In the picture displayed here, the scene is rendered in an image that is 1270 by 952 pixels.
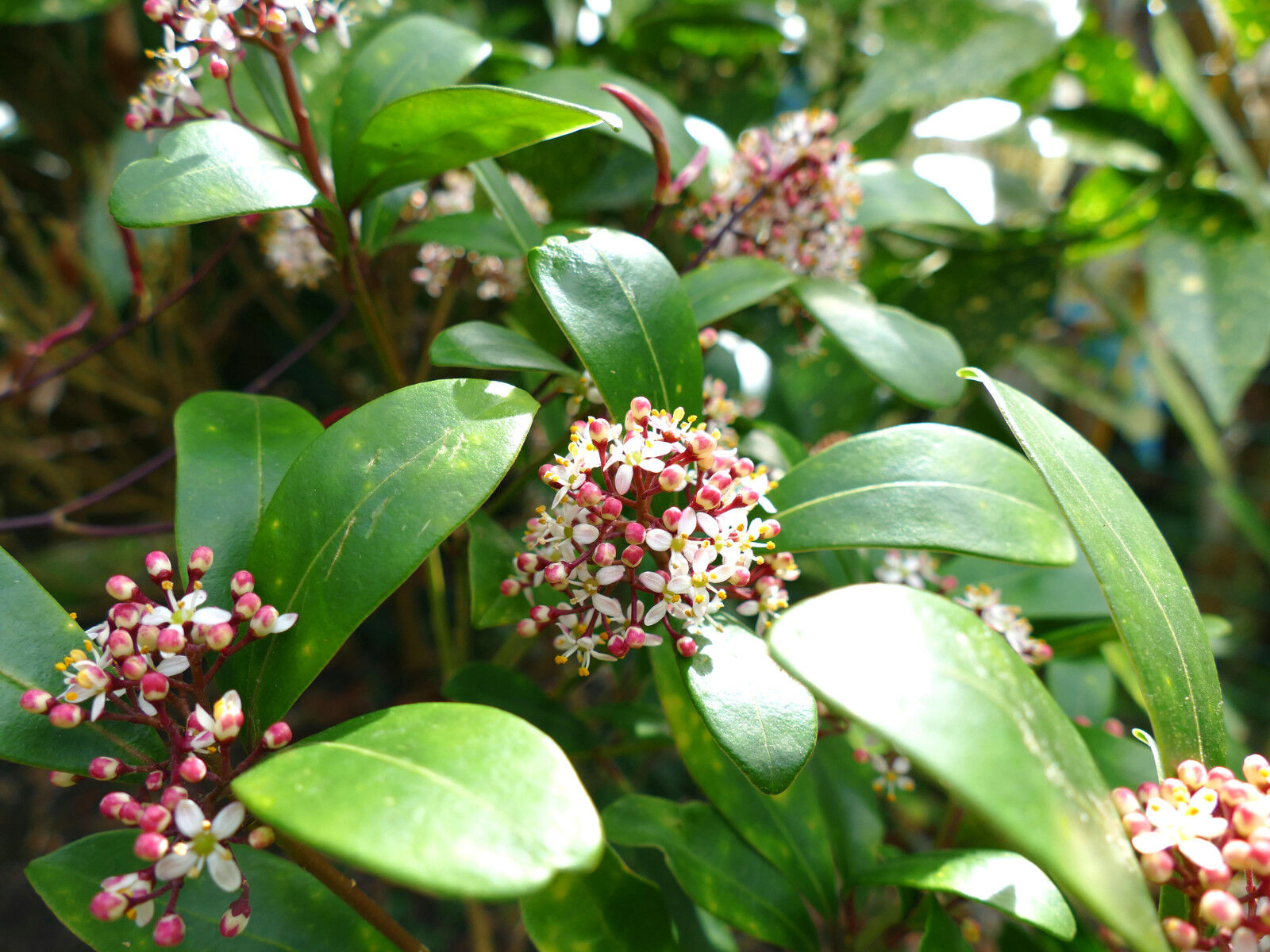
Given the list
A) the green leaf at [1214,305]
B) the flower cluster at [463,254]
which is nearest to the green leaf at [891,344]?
the flower cluster at [463,254]

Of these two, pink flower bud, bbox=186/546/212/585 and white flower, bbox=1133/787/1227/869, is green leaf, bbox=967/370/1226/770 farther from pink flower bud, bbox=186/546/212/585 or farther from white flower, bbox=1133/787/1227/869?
pink flower bud, bbox=186/546/212/585

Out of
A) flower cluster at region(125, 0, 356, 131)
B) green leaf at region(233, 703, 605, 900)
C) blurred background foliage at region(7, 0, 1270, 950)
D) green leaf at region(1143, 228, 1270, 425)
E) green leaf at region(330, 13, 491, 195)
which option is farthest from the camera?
green leaf at region(1143, 228, 1270, 425)

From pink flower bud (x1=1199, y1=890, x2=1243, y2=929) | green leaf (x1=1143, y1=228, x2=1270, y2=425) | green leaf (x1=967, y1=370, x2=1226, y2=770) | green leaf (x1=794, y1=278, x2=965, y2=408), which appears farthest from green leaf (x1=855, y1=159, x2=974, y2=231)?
pink flower bud (x1=1199, y1=890, x2=1243, y2=929)

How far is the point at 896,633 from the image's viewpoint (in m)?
0.42

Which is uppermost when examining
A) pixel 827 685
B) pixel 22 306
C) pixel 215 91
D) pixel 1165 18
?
pixel 1165 18

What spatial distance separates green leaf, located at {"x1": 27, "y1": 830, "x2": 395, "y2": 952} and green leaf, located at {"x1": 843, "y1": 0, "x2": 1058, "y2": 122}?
4.50 ft

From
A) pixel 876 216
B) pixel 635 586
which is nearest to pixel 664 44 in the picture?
pixel 876 216

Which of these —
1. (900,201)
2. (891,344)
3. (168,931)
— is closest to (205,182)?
(168,931)

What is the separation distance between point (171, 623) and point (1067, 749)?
0.59 meters

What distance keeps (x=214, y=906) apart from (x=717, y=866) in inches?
Result: 16.7

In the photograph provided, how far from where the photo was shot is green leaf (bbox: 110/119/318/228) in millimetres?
543

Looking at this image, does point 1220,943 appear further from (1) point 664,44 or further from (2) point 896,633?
(1) point 664,44

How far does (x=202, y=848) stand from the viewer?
1.54 ft

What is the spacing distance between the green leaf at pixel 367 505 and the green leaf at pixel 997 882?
0.46m
